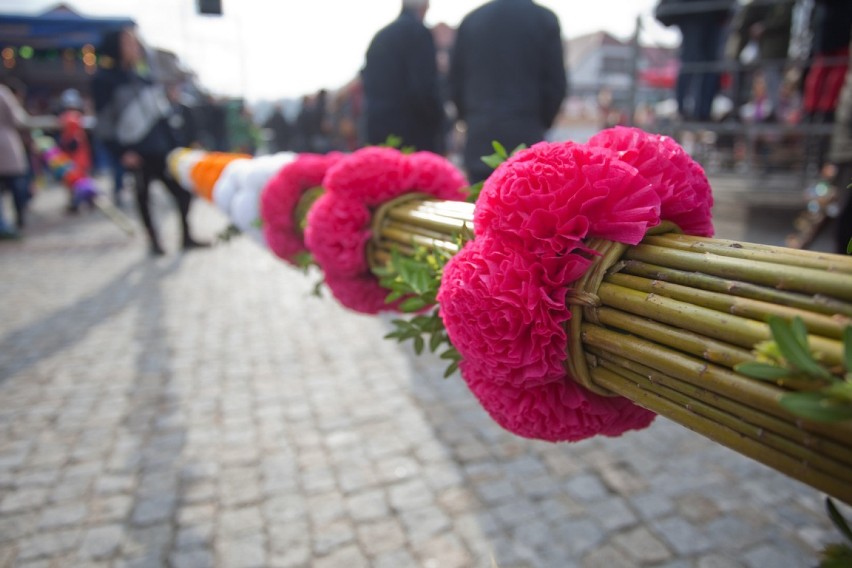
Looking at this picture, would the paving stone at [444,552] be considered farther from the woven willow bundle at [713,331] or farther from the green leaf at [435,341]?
the woven willow bundle at [713,331]

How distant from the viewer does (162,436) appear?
270 cm

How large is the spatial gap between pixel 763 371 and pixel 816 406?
2.1 inches

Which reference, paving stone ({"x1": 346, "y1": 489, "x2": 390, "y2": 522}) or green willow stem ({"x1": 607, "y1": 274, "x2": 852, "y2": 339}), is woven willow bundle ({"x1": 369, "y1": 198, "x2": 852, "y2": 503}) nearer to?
green willow stem ({"x1": 607, "y1": 274, "x2": 852, "y2": 339})

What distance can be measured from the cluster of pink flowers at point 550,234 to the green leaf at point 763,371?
237mm

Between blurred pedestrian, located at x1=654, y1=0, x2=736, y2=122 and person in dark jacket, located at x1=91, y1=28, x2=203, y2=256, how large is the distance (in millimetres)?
5117

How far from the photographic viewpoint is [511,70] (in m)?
3.18

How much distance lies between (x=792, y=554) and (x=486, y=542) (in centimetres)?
103

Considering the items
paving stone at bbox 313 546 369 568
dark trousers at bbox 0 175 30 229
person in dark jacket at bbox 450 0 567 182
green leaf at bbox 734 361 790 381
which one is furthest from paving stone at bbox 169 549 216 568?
dark trousers at bbox 0 175 30 229

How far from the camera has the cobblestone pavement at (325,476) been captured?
1.95 m

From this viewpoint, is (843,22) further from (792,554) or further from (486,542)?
(486,542)

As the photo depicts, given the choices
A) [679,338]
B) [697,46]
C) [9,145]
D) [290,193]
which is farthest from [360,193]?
[9,145]

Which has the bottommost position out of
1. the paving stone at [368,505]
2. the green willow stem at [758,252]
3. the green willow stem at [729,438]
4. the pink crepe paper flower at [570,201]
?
the paving stone at [368,505]

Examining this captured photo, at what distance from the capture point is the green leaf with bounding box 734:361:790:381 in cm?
54

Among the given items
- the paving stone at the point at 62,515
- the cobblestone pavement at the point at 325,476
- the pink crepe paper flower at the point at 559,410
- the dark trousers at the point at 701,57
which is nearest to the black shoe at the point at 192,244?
the cobblestone pavement at the point at 325,476
